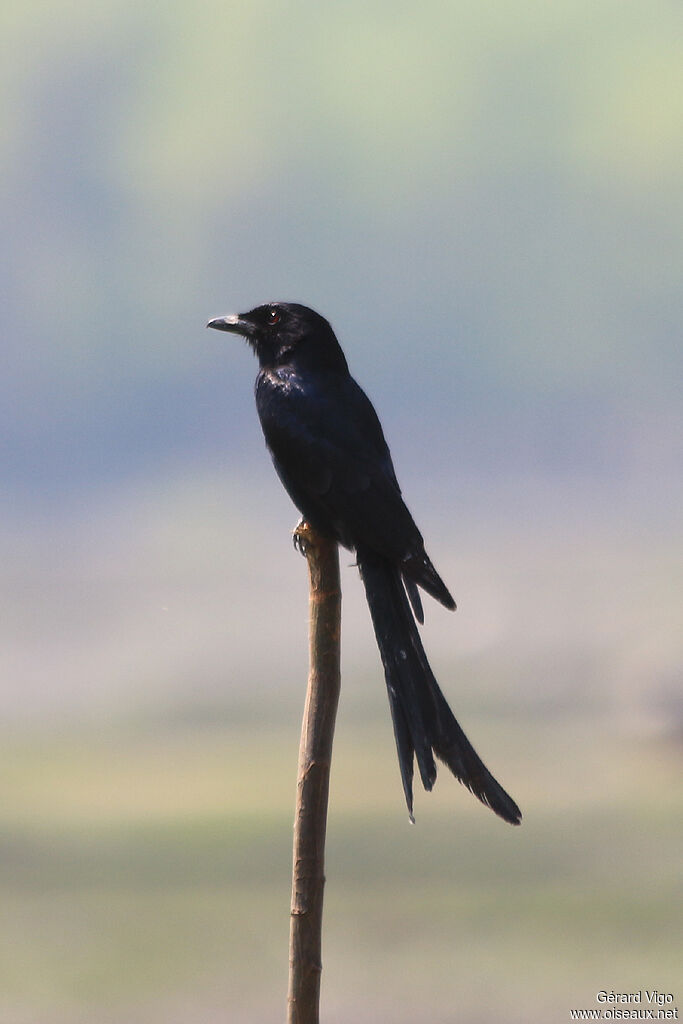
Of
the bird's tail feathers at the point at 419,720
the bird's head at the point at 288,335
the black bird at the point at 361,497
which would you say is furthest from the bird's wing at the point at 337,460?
the bird's tail feathers at the point at 419,720

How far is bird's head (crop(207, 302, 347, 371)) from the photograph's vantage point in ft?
12.7

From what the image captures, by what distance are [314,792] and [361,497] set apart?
90 cm

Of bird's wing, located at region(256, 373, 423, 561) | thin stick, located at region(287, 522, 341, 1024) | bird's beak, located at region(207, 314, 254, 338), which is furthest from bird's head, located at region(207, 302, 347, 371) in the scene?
thin stick, located at region(287, 522, 341, 1024)

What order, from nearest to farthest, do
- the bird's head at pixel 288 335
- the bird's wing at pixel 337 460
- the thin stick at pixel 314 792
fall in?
the thin stick at pixel 314 792, the bird's wing at pixel 337 460, the bird's head at pixel 288 335

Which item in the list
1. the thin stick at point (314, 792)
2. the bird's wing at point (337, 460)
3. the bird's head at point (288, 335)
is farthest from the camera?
the bird's head at point (288, 335)

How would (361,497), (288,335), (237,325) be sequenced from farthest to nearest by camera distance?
(237,325) → (288,335) → (361,497)

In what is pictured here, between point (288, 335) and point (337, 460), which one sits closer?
point (337, 460)

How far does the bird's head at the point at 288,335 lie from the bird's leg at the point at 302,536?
2.09 ft

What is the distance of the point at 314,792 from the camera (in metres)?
3.04

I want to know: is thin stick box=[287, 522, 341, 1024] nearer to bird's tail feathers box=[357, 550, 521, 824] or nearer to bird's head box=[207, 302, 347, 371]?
bird's tail feathers box=[357, 550, 521, 824]

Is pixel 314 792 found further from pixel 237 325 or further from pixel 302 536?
pixel 237 325

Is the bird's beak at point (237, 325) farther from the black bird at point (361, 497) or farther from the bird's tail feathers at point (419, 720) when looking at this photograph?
the bird's tail feathers at point (419, 720)

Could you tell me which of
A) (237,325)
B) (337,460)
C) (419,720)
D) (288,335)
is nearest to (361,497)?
(337,460)

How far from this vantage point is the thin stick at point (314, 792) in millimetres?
2926
